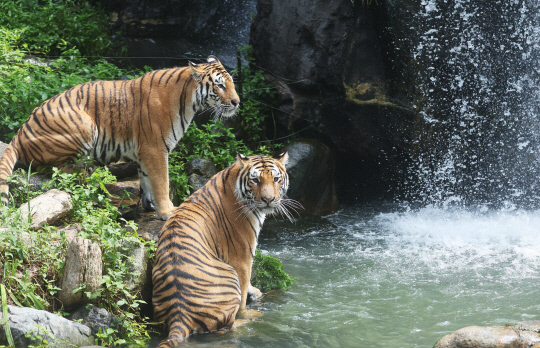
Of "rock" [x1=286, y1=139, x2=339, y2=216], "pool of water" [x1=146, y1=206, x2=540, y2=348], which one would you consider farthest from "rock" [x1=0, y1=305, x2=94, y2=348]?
"rock" [x1=286, y1=139, x2=339, y2=216]

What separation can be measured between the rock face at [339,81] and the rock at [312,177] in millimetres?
524

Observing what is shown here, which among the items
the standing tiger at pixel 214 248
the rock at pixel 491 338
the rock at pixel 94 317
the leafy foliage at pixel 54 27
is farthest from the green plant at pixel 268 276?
the leafy foliage at pixel 54 27

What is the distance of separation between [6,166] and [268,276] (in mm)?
2706

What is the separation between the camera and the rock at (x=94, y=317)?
3.88 meters

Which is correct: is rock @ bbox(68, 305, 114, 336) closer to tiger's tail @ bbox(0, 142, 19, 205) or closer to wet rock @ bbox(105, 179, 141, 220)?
tiger's tail @ bbox(0, 142, 19, 205)

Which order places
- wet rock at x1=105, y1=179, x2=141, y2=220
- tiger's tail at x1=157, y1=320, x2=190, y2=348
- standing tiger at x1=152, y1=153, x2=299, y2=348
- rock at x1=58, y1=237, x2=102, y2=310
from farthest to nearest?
wet rock at x1=105, y1=179, x2=141, y2=220, standing tiger at x1=152, y1=153, x2=299, y2=348, rock at x1=58, y1=237, x2=102, y2=310, tiger's tail at x1=157, y1=320, x2=190, y2=348

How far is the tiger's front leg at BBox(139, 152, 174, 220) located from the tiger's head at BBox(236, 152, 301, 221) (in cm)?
115

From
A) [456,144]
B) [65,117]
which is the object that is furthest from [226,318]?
[456,144]

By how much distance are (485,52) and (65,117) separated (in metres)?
7.16

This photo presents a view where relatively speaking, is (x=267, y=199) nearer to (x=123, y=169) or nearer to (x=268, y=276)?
(x=268, y=276)

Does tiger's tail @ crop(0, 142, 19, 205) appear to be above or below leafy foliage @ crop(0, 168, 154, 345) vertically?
above

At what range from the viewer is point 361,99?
30.1 feet

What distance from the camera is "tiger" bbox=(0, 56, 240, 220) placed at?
5.30 meters

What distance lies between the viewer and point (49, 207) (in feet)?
14.9
